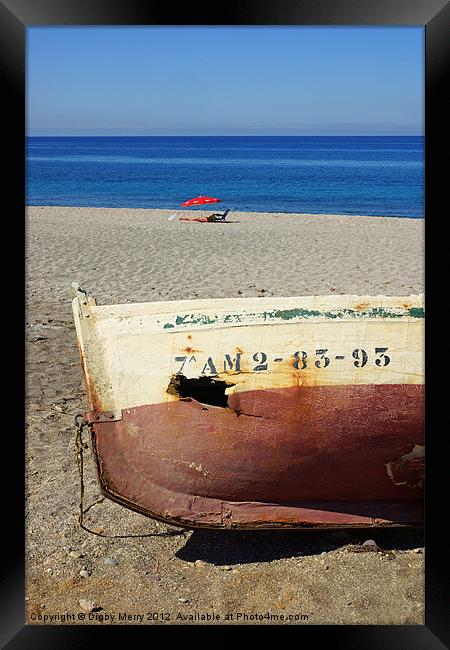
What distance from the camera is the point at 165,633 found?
9.71 ft

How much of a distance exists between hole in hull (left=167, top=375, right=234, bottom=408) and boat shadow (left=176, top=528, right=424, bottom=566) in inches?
25.9

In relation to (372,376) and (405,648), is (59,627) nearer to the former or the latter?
(405,648)

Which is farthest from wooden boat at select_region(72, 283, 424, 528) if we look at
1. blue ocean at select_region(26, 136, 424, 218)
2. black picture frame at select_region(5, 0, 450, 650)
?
blue ocean at select_region(26, 136, 424, 218)

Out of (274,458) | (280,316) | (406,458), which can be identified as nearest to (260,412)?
(274,458)

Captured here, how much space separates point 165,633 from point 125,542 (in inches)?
33.7

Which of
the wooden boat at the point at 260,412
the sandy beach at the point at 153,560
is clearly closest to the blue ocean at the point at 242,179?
the sandy beach at the point at 153,560

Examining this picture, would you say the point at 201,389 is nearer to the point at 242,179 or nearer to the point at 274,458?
the point at 274,458

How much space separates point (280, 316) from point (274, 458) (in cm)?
66

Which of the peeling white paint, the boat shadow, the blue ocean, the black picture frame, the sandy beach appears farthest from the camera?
the blue ocean

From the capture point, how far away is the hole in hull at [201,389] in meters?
3.43

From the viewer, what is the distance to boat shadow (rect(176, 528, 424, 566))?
363 centimetres

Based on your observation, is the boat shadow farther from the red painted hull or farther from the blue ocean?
the blue ocean
